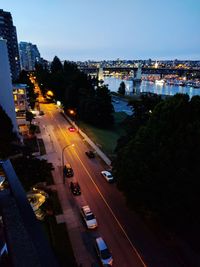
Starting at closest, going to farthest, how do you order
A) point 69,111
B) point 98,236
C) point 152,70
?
point 98,236, point 69,111, point 152,70

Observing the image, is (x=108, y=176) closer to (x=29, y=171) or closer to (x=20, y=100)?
(x=29, y=171)

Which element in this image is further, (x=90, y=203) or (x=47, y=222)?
(x=90, y=203)

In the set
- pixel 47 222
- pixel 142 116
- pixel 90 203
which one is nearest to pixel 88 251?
pixel 47 222

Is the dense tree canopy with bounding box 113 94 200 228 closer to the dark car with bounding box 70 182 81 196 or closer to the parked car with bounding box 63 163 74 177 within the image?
the dark car with bounding box 70 182 81 196

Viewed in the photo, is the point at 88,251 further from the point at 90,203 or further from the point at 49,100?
the point at 49,100

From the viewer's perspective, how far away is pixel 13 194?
7617 millimetres

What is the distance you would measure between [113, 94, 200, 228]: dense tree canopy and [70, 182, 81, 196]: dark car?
22.8ft

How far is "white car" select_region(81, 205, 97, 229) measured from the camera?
19906 millimetres

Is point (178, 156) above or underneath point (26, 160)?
above

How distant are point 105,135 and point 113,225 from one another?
99.4 feet

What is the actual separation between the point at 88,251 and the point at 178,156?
10.4 meters

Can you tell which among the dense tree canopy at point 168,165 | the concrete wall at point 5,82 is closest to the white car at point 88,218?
the dense tree canopy at point 168,165

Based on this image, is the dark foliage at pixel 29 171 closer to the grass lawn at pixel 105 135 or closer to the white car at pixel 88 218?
the white car at pixel 88 218

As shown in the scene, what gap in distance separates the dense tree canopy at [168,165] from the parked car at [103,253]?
14.5 ft
